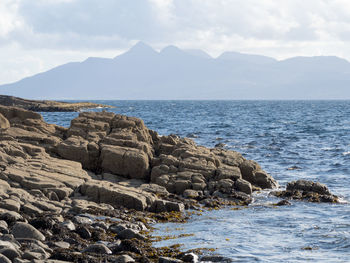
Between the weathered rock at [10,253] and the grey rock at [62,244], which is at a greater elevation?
the weathered rock at [10,253]

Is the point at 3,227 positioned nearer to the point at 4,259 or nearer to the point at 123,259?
the point at 4,259

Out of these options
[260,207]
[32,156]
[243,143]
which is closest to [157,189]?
[260,207]

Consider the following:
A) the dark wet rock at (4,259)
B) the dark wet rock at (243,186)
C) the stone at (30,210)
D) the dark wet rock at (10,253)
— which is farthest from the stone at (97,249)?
the dark wet rock at (243,186)

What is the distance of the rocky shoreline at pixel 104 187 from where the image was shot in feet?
49.3

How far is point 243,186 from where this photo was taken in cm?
2511

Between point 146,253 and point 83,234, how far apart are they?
8.19ft

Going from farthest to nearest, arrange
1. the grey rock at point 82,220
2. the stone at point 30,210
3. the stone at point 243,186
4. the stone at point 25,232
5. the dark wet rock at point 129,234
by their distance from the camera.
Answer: the stone at point 243,186
the stone at point 30,210
the grey rock at point 82,220
the dark wet rock at point 129,234
the stone at point 25,232

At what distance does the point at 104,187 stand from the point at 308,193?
1004 cm

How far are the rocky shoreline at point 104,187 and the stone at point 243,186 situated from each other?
5cm

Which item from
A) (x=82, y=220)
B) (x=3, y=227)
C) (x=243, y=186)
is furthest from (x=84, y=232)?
(x=243, y=186)

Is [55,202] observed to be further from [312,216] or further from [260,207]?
[312,216]

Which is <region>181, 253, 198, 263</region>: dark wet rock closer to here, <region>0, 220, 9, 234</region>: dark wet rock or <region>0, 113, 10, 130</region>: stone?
<region>0, 220, 9, 234</region>: dark wet rock

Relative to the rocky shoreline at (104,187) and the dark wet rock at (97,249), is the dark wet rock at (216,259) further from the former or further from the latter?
the dark wet rock at (97,249)

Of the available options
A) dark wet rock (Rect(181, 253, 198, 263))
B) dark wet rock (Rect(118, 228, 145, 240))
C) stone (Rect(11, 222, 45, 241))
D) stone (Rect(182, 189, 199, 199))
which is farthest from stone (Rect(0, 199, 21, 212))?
stone (Rect(182, 189, 199, 199))
